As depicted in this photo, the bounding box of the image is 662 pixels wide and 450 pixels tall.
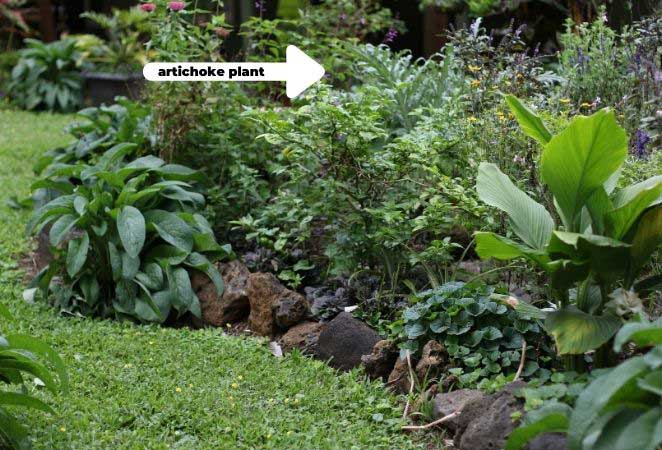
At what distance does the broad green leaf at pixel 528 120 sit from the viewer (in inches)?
164

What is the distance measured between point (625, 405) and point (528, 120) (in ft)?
5.06

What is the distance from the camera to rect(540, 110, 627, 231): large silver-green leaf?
12.7 feet

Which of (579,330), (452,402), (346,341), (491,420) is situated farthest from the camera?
(346,341)

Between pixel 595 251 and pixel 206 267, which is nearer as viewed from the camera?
pixel 595 251

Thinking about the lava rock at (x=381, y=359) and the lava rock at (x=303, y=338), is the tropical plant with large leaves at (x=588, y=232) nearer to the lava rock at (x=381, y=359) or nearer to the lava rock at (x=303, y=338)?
the lava rock at (x=381, y=359)

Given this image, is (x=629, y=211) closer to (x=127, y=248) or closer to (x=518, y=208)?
(x=518, y=208)

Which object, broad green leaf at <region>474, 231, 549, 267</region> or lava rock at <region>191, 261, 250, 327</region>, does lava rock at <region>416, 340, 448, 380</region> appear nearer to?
broad green leaf at <region>474, 231, 549, 267</region>

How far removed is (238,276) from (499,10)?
497 centimetres

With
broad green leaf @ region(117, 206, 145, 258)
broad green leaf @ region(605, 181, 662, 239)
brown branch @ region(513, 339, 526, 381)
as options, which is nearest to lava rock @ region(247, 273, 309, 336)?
broad green leaf @ region(117, 206, 145, 258)

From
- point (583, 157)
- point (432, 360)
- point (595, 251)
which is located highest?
point (583, 157)

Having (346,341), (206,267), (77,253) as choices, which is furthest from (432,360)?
(77,253)

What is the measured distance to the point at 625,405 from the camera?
10.3 feet

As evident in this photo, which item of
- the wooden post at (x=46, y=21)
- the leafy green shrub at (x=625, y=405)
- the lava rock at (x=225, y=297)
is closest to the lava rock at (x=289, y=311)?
the lava rock at (x=225, y=297)

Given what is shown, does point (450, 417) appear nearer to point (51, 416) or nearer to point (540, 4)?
point (51, 416)
